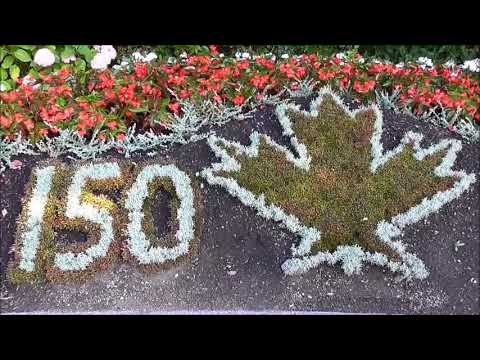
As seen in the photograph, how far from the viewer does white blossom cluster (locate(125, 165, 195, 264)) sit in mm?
4234

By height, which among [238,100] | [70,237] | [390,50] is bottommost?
[70,237]

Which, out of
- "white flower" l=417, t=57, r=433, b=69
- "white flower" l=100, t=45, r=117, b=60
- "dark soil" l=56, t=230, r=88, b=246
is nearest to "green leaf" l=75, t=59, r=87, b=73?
"white flower" l=100, t=45, r=117, b=60

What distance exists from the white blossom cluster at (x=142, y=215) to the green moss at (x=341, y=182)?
31 cm

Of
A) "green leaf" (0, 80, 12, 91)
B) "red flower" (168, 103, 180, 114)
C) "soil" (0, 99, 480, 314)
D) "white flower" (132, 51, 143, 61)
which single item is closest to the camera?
"soil" (0, 99, 480, 314)

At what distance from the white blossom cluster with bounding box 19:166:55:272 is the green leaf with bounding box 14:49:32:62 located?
1.03m

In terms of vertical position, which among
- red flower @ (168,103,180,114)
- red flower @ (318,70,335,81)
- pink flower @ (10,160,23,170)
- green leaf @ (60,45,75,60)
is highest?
green leaf @ (60,45,75,60)

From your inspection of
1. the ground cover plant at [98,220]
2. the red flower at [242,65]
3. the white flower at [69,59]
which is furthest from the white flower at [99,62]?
the red flower at [242,65]

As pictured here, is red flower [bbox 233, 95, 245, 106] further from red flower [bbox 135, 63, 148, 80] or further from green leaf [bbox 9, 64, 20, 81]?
green leaf [bbox 9, 64, 20, 81]

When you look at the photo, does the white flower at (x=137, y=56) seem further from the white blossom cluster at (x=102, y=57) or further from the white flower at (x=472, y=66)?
the white flower at (x=472, y=66)

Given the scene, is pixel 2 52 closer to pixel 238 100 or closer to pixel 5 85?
pixel 5 85

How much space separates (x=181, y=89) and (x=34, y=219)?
4.92 ft

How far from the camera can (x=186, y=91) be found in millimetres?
5023

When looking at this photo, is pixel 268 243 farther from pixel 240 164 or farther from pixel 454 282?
pixel 454 282

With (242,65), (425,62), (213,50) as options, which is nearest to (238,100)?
(242,65)
